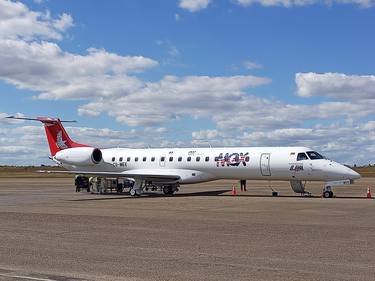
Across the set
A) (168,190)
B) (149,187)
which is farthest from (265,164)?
(149,187)

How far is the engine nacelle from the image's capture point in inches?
1348

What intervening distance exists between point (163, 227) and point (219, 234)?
2121mm

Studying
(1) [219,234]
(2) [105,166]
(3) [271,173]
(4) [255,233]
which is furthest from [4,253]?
(2) [105,166]

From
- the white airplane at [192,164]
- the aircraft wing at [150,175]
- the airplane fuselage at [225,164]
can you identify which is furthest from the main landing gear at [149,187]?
the airplane fuselage at [225,164]

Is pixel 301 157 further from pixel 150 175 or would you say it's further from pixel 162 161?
pixel 162 161

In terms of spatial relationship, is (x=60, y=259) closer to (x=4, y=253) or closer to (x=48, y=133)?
(x=4, y=253)

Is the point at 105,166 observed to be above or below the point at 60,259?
above

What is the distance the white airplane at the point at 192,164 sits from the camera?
27.1m

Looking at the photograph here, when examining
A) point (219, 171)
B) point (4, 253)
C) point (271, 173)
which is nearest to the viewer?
point (4, 253)

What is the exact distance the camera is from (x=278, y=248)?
35.7 feet

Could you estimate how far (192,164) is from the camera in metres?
31.2

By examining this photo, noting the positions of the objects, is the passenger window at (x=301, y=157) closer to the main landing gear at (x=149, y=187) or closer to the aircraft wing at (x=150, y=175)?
the aircraft wing at (x=150, y=175)

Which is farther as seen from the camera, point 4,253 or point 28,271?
point 4,253

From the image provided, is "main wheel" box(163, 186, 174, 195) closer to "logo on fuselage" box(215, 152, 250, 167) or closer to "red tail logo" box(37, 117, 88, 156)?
"logo on fuselage" box(215, 152, 250, 167)
